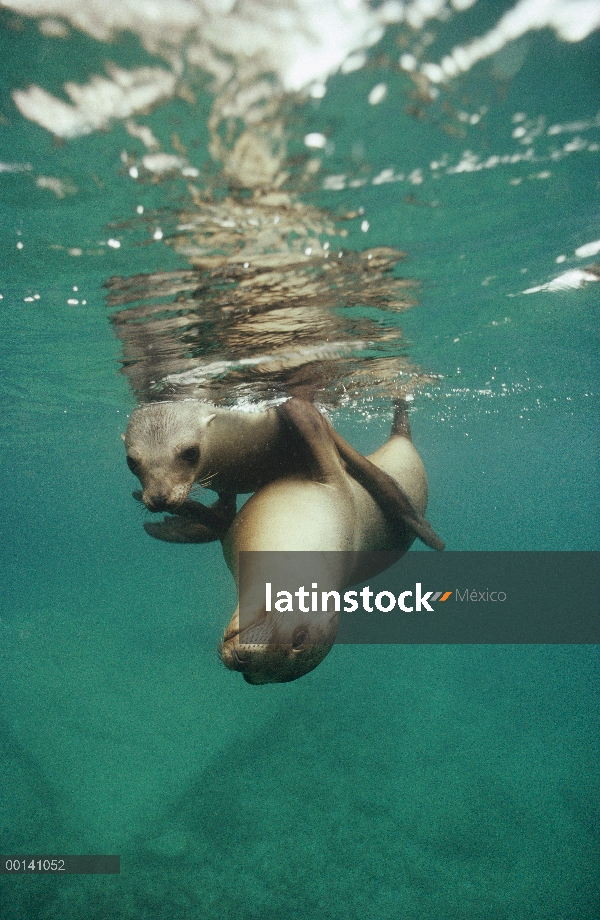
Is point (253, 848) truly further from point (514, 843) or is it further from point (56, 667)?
point (56, 667)

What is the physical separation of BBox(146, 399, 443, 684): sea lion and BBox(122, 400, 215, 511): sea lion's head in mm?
445

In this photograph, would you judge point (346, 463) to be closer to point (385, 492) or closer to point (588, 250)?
point (385, 492)

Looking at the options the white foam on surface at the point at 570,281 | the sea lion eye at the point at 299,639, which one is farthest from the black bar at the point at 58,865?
the white foam on surface at the point at 570,281

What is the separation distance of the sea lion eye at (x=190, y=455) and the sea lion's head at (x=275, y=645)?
1.28 meters

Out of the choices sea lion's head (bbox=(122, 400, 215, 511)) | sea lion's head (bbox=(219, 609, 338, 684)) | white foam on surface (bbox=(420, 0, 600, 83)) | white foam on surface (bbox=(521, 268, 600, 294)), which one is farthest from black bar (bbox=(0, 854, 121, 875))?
white foam on surface (bbox=(521, 268, 600, 294))

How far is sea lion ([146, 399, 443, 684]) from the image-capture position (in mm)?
2254

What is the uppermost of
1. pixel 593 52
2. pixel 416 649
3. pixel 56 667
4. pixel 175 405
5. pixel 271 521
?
pixel 593 52

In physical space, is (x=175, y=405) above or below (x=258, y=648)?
above

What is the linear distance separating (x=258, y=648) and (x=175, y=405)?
2.20 m

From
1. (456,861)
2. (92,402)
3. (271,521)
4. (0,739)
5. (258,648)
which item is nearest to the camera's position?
(258,648)

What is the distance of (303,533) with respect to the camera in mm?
2879

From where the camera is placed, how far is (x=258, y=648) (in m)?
2.18

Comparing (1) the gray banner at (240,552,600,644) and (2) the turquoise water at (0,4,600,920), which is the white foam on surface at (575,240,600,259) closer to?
(2) the turquoise water at (0,4,600,920)

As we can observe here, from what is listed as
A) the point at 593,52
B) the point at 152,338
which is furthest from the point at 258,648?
the point at 152,338
